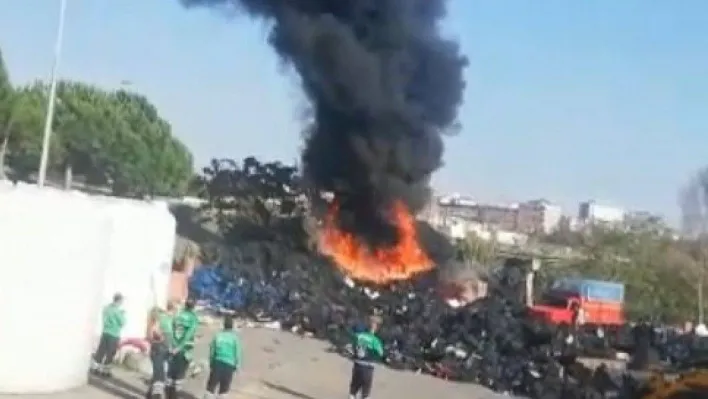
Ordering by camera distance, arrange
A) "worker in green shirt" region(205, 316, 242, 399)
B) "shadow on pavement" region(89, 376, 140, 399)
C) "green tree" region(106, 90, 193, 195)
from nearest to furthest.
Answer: "worker in green shirt" region(205, 316, 242, 399) → "shadow on pavement" region(89, 376, 140, 399) → "green tree" region(106, 90, 193, 195)

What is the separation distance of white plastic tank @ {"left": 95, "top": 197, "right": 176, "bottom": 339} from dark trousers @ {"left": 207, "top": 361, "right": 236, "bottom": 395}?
10.8 ft

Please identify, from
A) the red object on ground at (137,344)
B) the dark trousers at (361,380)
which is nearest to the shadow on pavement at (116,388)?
the red object on ground at (137,344)

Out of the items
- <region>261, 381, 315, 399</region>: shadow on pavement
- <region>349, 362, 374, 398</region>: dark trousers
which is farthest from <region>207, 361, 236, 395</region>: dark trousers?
<region>261, 381, 315, 399</region>: shadow on pavement

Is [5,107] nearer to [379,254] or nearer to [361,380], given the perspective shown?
[379,254]

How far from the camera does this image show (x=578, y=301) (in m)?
37.3

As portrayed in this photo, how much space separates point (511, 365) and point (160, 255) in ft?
27.0

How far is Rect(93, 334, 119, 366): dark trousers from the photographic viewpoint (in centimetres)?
1548

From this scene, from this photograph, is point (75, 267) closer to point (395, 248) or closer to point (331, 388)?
point (331, 388)

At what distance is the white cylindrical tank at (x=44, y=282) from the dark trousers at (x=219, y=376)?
1.67 m

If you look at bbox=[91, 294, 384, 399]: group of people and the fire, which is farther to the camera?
the fire

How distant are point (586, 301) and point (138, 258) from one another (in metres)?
23.3

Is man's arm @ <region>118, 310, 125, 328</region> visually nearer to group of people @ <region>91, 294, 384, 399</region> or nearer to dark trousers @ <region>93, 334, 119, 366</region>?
dark trousers @ <region>93, 334, 119, 366</region>

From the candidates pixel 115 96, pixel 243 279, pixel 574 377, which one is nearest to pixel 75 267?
pixel 574 377

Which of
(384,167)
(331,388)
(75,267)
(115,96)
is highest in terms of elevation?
(115,96)
